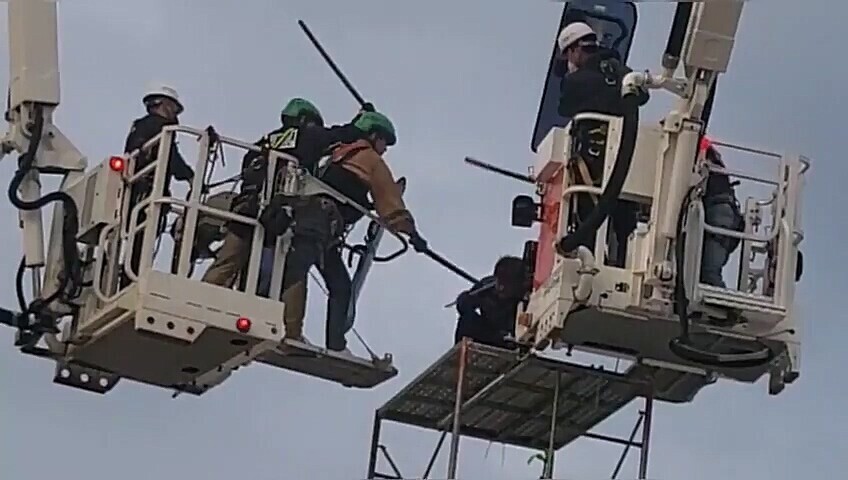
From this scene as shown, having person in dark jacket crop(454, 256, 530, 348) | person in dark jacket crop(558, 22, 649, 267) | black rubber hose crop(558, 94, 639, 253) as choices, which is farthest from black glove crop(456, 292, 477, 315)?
black rubber hose crop(558, 94, 639, 253)

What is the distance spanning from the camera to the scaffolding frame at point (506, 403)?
1944 cm

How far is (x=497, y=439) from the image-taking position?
2158 centimetres

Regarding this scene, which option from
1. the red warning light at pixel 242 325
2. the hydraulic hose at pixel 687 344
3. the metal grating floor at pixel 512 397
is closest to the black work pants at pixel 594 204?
the hydraulic hose at pixel 687 344

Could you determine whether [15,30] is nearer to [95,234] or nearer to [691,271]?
[95,234]

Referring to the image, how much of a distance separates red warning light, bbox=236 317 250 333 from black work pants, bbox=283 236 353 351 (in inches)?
32.7

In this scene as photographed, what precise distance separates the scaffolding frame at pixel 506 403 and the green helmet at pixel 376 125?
6.11ft

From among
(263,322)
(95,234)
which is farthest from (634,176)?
(95,234)

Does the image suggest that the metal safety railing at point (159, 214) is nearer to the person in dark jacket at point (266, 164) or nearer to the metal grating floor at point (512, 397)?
the person in dark jacket at point (266, 164)

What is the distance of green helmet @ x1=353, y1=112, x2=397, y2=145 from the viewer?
1962cm

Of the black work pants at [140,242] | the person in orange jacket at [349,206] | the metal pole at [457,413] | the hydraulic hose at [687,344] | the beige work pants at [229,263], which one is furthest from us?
the metal pole at [457,413]

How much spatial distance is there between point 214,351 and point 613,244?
321cm

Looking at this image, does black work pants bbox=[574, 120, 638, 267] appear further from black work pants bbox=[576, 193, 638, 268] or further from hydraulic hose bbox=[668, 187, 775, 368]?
hydraulic hose bbox=[668, 187, 775, 368]

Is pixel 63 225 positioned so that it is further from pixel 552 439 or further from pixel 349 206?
pixel 552 439

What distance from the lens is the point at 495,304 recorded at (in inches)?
791
